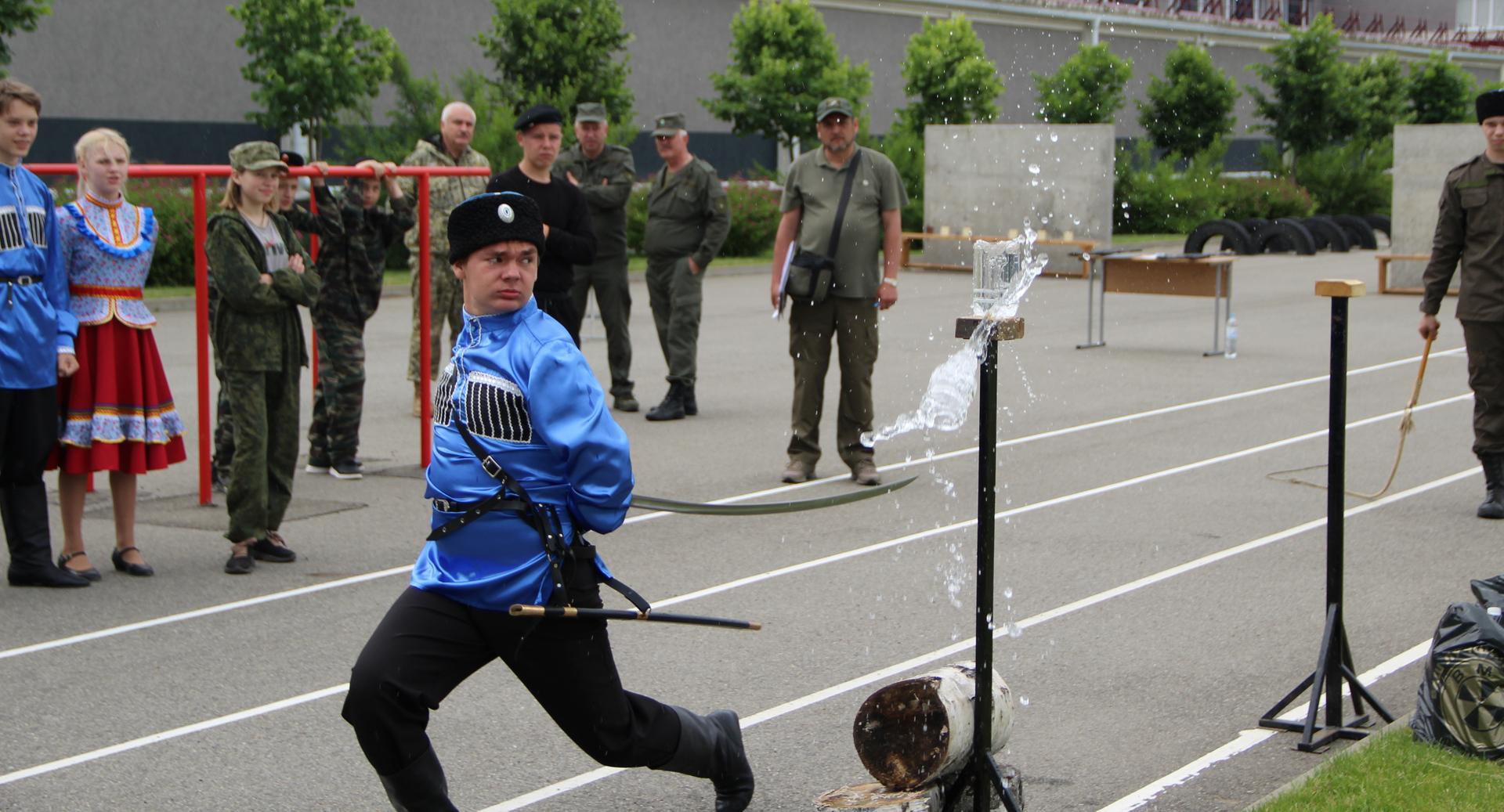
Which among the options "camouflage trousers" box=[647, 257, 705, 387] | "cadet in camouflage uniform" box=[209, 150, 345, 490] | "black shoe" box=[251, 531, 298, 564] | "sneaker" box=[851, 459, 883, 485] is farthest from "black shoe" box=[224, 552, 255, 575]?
"camouflage trousers" box=[647, 257, 705, 387]

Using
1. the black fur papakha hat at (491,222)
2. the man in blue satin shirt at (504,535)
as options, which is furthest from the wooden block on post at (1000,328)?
the black fur papakha hat at (491,222)

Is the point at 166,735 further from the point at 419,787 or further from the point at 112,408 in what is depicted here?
the point at 112,408

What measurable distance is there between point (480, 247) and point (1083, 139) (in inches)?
997

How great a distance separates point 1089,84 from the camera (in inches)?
572

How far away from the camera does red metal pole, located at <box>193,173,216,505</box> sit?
29.4 feet

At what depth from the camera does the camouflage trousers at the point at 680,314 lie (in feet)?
41.5

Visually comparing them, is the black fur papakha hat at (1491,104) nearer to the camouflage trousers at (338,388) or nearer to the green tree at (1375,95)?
the camouflage trousers at (338,388)

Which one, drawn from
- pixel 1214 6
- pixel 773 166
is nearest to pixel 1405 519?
pixel 1214 6

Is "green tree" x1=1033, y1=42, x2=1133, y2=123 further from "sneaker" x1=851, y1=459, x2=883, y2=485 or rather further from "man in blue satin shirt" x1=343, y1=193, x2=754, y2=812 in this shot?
"man in blue satin shirt" x1=343, y1=193, x2=754, y2=812

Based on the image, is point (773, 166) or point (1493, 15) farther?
point (773, 166)

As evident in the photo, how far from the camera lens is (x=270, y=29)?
29.0 metres

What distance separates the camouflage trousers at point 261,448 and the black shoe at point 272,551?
65mm

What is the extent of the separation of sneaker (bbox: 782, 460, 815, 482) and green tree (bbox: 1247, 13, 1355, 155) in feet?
18.1

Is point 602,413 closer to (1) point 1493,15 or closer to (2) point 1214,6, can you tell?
(2) point 1214,6
